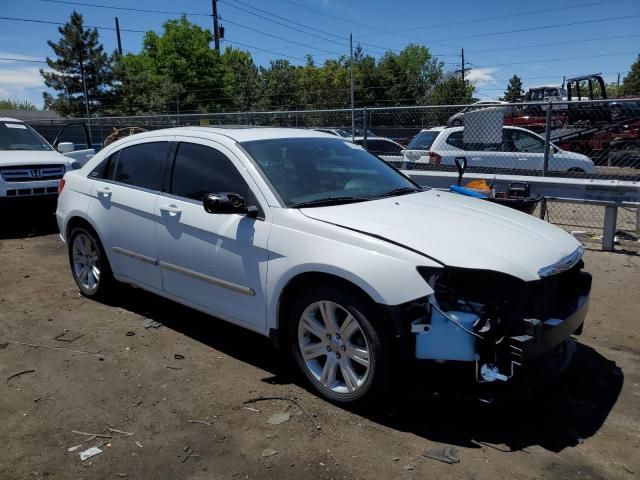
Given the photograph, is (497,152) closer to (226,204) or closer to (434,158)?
(434,158)

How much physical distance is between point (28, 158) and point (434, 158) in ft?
24.1

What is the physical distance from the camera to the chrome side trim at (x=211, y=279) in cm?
363

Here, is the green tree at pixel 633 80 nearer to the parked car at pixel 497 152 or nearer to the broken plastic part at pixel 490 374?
the parked car at pixel 497 152

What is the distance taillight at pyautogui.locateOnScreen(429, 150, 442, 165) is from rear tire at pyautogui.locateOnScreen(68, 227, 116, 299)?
752 centimetres

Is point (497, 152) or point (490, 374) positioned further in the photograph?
point (497, 152)

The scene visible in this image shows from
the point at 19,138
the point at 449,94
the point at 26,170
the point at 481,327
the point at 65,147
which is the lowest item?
the point at 481,327

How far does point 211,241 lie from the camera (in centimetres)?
380

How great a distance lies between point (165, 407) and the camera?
133 inches

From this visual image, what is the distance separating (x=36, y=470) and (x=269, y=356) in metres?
1.74

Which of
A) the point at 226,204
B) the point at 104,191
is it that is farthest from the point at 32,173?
the point at 226,204

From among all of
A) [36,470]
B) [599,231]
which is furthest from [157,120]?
[36,470]

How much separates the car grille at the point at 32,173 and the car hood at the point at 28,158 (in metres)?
0.07

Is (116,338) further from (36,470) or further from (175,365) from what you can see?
(36,470)

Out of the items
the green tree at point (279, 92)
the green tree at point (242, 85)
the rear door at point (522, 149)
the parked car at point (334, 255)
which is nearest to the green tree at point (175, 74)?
the green tree at point (242, 85)
